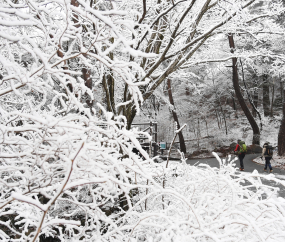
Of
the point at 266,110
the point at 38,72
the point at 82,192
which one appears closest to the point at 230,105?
the point at 266,110

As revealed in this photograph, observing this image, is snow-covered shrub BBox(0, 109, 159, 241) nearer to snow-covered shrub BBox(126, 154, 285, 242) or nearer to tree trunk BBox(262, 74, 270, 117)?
snow-covered shrub BBox(126, 154, 285, 242)

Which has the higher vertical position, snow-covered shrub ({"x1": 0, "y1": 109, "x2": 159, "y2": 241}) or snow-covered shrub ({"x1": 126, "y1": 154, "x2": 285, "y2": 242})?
snow-covered shrub ({"x1": 0, "y1": 109, "x2": 159, "y2": 241})

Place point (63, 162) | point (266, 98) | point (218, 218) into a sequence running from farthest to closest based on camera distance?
point (266, 98)
point (218, 218)
point (63, 162)

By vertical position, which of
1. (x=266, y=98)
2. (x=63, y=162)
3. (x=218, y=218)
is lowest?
(x=218, y=218)

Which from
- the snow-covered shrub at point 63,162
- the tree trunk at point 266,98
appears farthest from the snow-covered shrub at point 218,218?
the tree trunk at point 266,98

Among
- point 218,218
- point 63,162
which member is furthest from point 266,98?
point 63,162

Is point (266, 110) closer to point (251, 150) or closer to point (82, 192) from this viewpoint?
point (251, 150)

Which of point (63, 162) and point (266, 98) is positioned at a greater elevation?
point (266, 98)

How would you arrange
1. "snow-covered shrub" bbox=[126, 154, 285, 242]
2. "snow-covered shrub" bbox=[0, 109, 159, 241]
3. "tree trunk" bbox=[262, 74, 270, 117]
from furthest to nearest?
1. "tree trunk" bbox=[262, 74, 270, 117]
2. "snow-covered shrub" bbox=[126, 154, 285, 242]
3. "snow-covered shrub" bbox=[0, 109, 159, 241]

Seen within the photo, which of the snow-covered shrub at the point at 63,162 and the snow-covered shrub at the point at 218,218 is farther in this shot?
the snow-covered shrub at the point at 218,218

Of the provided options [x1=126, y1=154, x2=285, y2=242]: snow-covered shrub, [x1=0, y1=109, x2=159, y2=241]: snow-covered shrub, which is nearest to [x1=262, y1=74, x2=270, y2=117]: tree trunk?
[x1=126, y1=154, x2=285, y2=242]: snow-covered shrub

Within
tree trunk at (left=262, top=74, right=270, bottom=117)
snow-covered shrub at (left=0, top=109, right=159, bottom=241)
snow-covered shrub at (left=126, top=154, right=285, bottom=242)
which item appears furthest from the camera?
tree trunk at (left=262, top=74, right=270, bottom=117)

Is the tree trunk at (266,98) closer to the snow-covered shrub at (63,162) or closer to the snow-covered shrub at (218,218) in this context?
the snow-covered shrub at (218,218)

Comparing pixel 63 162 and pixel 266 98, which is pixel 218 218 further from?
pixel 266 98
